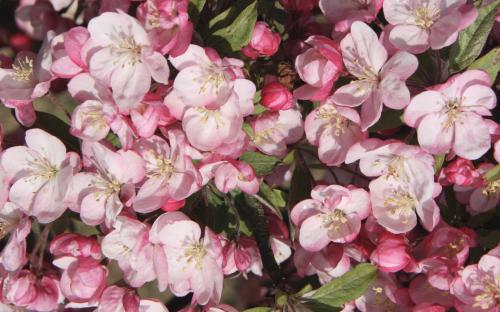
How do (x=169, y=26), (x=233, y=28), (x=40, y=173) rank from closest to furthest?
1. (x=169, y=26)
2. (x=233, y=28)
3. (x=40, y=173)

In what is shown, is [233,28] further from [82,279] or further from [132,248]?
[82,279]

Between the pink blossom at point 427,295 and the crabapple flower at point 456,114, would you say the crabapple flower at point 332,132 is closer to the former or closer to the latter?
the crabapple flower at point 456,114

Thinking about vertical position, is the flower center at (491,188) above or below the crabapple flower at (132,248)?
above

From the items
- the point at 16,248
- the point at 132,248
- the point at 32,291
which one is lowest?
the point at 32,291

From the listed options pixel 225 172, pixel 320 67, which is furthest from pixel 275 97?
pixel 225 172

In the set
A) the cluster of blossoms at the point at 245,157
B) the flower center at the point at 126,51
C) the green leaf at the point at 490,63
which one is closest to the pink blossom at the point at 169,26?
the cluster of blossoms at the point at 245,157

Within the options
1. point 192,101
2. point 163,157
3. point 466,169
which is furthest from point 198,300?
point 466,169

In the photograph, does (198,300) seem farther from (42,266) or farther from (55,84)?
(55,84)
